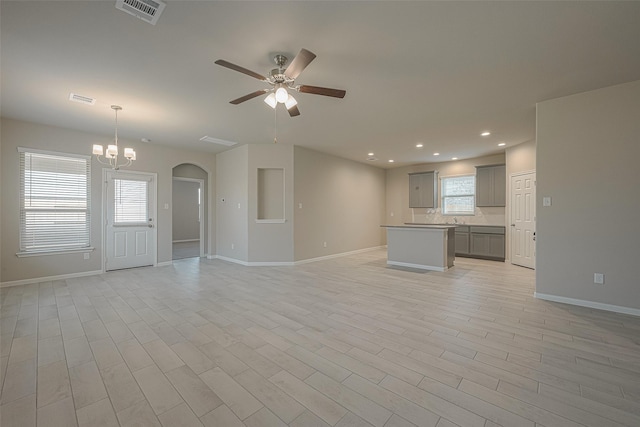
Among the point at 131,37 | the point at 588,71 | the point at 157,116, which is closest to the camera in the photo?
the point at 131,37

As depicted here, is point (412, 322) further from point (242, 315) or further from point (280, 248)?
Result: point (280, 248)

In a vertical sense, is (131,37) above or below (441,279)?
above

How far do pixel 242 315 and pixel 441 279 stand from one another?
358cm

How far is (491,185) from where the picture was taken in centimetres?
700

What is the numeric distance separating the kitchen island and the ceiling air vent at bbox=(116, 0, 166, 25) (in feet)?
18.0

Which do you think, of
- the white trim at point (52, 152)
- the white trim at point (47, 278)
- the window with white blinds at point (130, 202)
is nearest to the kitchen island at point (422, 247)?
the window with white blinds at point (130, 202)

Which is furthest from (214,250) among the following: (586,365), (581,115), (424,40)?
(581,115)

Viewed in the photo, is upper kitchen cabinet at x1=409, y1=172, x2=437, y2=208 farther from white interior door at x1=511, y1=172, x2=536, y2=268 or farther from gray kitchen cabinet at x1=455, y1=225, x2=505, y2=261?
white interior door at x1=511, y1=172, x2=536, y2=268

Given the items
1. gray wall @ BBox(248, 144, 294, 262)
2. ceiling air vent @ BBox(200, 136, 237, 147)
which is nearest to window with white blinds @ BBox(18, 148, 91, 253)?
ceiling air vent @ BBox(200, 136, 237, 147)

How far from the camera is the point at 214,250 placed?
7.33m

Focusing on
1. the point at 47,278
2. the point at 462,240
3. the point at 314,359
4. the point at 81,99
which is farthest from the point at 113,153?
the point at 462,240

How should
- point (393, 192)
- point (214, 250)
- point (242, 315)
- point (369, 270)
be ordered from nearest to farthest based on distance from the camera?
1. point (242, 315)
2. point (369, 270)
3. point (214, 250)
4. point (393, 192)

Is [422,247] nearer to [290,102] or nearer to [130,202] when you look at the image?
[290,102]

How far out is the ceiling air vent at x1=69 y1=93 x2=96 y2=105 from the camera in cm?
357
